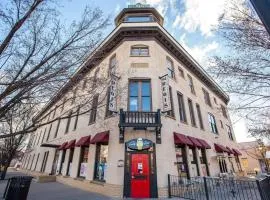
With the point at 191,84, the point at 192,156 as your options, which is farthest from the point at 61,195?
the point at 191,84

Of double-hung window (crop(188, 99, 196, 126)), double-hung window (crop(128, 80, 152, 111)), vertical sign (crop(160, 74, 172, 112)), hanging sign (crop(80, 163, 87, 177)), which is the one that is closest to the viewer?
vertical sign (crop(160, 74, 172, 112))

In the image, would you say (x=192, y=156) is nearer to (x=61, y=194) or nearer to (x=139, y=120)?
(x=139, y=120)

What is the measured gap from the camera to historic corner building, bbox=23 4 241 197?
9812mm

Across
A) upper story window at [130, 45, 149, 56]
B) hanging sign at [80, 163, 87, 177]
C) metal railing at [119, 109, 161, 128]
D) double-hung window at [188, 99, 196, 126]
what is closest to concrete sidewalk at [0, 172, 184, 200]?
hanging sign at [80, 163, 87, 177]

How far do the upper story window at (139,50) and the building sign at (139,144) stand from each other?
6.71 meters

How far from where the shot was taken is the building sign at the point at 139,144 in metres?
10.2

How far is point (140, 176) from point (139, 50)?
29.9 ft

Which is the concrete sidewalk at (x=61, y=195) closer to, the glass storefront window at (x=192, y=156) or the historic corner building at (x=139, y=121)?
the historic corner building at (x=139, y=121)

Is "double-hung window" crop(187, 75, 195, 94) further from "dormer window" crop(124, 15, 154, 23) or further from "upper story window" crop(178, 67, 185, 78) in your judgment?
"dormer window" crop(124, 15, 154, 23)

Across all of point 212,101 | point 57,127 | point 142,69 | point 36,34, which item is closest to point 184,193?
point 142,69

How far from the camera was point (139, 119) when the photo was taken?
10477mm

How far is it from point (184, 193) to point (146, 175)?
2.29m

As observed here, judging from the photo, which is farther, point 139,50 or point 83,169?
point 139,50

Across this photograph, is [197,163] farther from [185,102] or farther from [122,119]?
[122,119]
